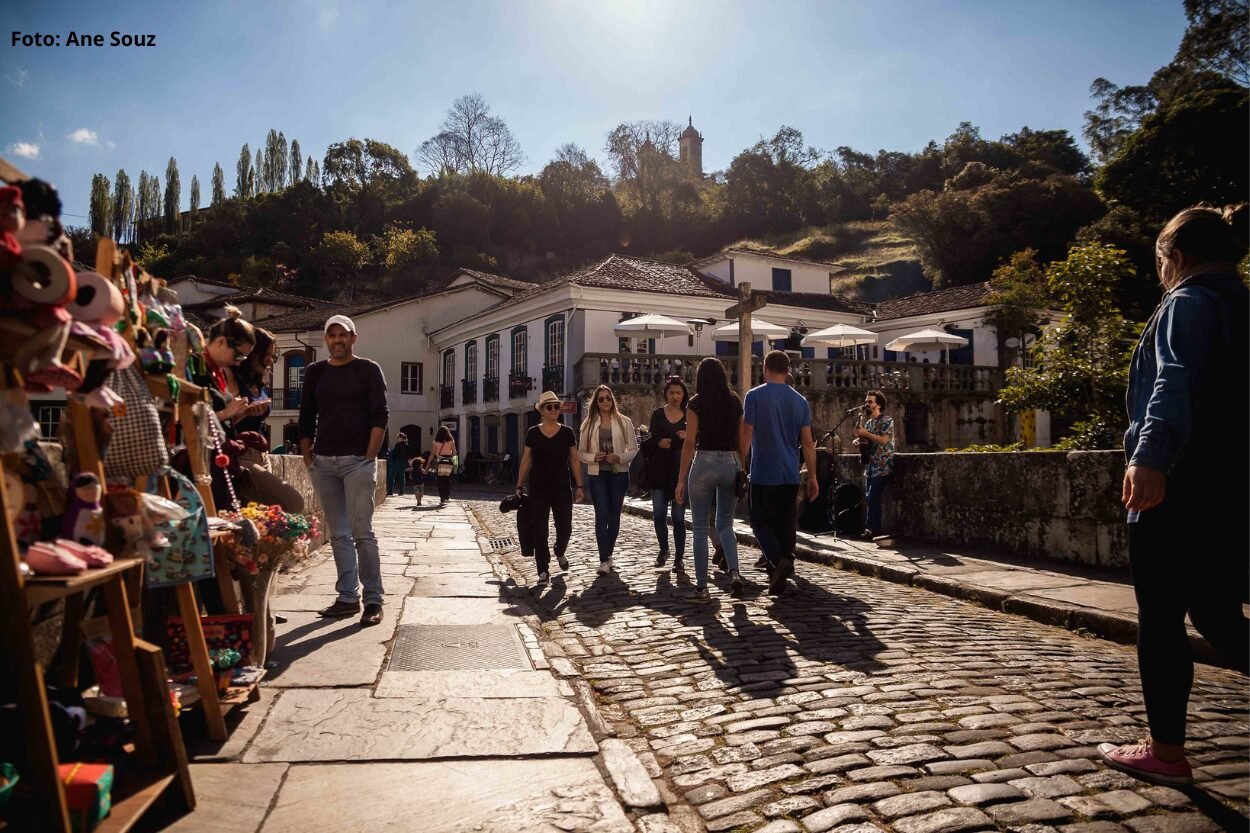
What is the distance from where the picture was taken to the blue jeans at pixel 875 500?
9945 mm

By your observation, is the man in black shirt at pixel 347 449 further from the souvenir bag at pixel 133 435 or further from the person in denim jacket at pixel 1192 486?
the person in denim jacket at pixel 1192 486

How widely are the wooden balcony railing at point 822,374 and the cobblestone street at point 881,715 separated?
715 inches

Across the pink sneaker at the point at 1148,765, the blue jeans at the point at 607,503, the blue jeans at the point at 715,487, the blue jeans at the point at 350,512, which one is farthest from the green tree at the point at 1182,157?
the pink sneaker at the point at 1148,765

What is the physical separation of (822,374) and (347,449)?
72.8ft

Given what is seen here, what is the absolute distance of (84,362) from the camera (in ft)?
7.84

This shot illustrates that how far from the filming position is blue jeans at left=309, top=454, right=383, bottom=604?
223 inches

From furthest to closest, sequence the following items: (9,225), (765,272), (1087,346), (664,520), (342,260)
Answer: (342,260)
(765,272)
(1087,346)
(664,520)
(9,225)

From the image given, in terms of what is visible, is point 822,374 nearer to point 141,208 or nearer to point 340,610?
point 340,610

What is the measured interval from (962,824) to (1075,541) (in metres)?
5.99

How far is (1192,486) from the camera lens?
9.43 feet

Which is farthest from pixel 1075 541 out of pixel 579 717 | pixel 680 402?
pixel 579 717

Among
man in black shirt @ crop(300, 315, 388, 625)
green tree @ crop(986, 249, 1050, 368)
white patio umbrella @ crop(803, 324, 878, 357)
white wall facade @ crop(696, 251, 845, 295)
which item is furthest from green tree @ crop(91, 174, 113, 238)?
man in black shirt @ crop(300, 315, 388, 625)

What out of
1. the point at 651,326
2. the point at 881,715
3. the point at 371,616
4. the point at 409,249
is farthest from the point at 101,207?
the point at 881,715

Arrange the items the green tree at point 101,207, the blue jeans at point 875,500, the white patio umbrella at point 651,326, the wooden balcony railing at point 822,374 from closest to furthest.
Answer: the blue jeans at point 875,500
the wooden balcony railing at point 822,374
the white patio umbrella at point 651,326
the green tree at point 101,207
